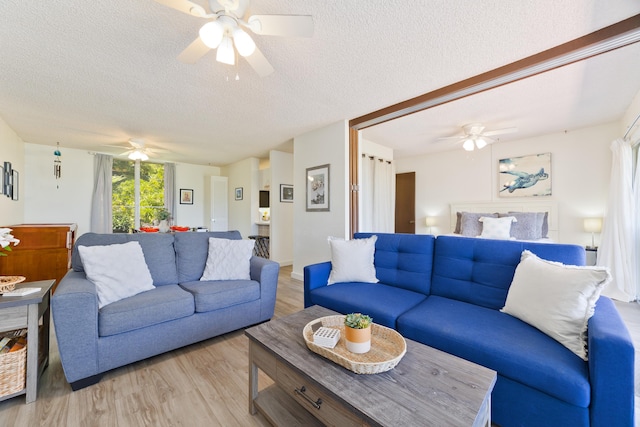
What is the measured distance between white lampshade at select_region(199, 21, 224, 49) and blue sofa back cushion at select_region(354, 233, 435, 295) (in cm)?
207

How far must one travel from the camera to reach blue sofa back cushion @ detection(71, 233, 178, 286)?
2186mm

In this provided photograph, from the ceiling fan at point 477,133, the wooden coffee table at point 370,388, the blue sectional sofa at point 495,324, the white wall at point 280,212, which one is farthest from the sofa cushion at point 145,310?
the ceiling fan at point 477,133

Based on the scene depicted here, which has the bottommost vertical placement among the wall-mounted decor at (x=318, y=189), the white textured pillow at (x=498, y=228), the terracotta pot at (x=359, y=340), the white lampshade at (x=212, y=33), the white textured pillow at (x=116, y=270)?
the terracotta pot at (x=359, y=340)

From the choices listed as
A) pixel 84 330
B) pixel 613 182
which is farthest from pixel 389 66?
pixel 613 182

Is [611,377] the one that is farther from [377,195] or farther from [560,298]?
[377,195]

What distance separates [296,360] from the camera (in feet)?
3.77

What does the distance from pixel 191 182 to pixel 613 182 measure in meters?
8.08

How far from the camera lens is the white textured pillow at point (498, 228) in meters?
3.99

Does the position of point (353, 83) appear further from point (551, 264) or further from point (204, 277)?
point (204, 277)

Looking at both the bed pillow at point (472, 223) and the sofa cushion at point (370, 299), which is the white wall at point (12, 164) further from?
the bed pillow at point (472, 223)

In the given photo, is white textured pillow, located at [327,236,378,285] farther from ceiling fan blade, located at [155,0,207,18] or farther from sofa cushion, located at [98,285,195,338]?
ceiling fan blade, located at [155,0,207,18]

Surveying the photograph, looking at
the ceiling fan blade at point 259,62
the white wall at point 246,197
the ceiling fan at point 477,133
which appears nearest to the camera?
the ceiling fan blade at point 259,62

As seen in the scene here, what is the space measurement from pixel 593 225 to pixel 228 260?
5046mm

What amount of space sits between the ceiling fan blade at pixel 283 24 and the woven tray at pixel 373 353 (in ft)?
5.71
